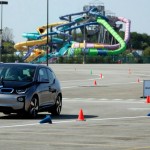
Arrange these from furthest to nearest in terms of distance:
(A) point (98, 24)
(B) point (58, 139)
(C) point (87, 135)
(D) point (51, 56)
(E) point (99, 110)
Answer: (A) point (98, 24), (D) point (51, 56), (E) point (99, 110), (C) point (87, 135), (B) point (58, 139)

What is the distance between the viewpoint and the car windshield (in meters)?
A: 21.2

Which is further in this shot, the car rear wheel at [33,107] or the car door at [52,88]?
the car door at [52,88]

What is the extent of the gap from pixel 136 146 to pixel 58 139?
1.92 metres

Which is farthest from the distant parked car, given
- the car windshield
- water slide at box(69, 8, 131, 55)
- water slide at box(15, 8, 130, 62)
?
water slide at box(69, 8, 131, 55)

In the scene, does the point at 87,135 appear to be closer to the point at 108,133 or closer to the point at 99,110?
the point at 108,133

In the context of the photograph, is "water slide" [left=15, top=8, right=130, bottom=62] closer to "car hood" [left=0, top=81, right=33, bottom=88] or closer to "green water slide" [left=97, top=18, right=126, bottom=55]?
"green water slide" [left=97, top=18, right=126, bottom=55]

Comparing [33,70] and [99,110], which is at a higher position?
[33,70]

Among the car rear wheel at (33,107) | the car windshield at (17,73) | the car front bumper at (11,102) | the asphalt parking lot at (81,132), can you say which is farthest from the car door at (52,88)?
the car front bumper at (11,102)

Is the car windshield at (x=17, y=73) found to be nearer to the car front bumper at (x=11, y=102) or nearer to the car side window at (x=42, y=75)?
the car side window at (x=42, y=75)

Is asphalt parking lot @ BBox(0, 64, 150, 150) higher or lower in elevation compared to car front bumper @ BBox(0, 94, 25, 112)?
Result: lower

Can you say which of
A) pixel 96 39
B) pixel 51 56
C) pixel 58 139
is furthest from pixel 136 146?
pixel 96 39

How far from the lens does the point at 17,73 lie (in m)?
21.4

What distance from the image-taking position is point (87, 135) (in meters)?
15.4

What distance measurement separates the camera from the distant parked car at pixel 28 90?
66.9 feet
